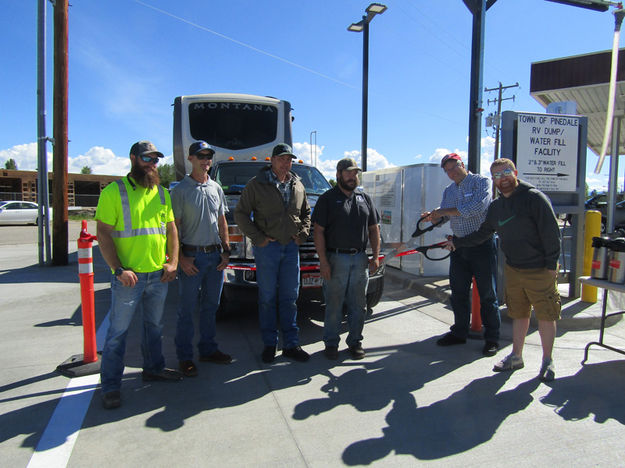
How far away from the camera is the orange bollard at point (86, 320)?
3.91 m

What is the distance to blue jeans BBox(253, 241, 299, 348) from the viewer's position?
13.6 ft

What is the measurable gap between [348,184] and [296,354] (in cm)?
169

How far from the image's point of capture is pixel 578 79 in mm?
13102

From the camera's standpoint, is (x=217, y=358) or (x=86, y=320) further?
(x=217, y=358)

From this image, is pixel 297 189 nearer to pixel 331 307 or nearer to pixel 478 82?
pixel 331 307

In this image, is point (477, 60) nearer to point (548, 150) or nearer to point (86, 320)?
point (548, 150)

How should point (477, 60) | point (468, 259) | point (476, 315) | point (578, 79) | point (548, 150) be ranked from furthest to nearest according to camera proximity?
point (578, 79)
point (477, 60)
point (548, 150)
point (476, 315)
point (468, 259)

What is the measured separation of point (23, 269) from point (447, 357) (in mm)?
9352

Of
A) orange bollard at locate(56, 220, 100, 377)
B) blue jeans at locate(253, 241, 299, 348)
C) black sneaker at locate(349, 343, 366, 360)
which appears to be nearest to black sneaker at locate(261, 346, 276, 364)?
blue jeans at locate(253, 241, 299, 348)

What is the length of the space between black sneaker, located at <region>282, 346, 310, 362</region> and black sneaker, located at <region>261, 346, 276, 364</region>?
0.46ft

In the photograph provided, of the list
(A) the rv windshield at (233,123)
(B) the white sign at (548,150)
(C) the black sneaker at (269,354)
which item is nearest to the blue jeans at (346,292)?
(C) the black sneaker at (269,354)

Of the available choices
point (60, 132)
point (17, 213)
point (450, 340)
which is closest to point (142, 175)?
point (450, 340)

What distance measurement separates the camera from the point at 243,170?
22.0ft

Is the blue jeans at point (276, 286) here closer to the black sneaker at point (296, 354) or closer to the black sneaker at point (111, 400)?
the black sneaker at point (296, 354)
